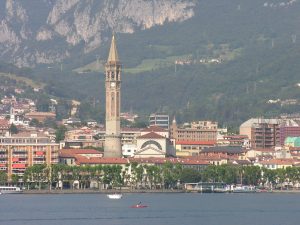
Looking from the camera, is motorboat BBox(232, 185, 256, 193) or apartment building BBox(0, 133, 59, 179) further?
apartment building BBox(0, 133, 59, 179)

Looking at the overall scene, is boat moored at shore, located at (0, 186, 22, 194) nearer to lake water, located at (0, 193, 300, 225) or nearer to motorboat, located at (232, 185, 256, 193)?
lake water, located at (0, 193, 300, 225)

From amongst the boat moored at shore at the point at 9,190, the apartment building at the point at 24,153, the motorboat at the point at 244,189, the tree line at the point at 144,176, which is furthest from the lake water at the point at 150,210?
the apartment building at the point at 24,153

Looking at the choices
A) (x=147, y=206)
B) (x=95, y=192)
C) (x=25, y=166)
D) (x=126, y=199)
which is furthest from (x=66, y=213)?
(x=25, y=166)

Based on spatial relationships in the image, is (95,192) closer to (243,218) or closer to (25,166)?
(25,166)

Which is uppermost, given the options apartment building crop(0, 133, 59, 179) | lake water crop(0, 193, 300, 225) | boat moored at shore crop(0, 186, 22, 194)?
apartment building crop(0, 133, 59, 179)

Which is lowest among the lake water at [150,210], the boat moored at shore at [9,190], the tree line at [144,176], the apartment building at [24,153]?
the lake water at [150,210]

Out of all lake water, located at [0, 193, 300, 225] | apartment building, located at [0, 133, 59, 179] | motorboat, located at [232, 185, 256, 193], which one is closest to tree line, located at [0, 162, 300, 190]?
motorboat, located at [232, 185, 256, 193]

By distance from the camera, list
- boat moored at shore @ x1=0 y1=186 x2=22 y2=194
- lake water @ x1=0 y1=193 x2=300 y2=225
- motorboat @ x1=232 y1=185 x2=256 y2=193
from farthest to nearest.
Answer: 1. motorboat @ x1=232 y1=185 x2=256 y2=193
2. boat moored at shore @ x1=0 y1=186 x2=22 y2=194
3. lake water @ x1=0 y1=193 x2=300 y2=225

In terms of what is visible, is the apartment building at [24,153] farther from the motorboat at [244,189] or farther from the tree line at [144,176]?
the motorboat at [244,189]
